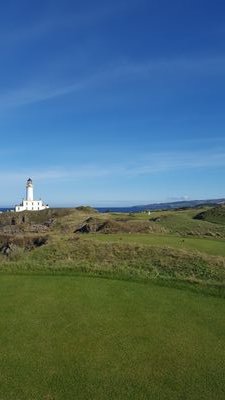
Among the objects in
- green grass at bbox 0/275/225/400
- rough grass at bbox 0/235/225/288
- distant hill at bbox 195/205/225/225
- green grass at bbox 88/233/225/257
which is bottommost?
green grass at bbox 0/275/225/400

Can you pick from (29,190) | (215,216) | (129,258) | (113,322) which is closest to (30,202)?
(29,190)

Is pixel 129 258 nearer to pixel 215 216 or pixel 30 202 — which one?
pixel 215 216

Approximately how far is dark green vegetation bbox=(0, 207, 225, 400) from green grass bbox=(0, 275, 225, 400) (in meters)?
0.02

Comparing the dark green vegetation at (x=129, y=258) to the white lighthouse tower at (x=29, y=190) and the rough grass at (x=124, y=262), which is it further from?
the white lighthouse tower at (x=29, y=190)

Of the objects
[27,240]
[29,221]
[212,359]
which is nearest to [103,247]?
[27,240]

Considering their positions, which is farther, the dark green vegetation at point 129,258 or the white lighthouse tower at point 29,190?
the white lighthouse tower at point 29,190

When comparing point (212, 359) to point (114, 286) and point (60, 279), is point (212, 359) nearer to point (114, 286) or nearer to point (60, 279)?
point (114, 286)

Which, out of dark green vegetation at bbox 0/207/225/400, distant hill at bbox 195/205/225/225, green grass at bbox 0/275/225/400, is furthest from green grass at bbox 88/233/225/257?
distant hill at bbox 195/205/225/225

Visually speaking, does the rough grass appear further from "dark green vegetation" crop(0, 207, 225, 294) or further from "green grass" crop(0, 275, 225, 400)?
"green grass" crop(0, 275, 225, 400)

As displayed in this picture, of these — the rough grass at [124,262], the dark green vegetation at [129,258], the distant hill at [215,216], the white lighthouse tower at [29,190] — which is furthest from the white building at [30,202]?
the rough grass at [124,262]

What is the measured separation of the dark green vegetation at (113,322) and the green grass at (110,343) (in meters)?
0.02

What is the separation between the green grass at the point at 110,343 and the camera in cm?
923

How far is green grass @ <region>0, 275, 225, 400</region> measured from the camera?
9.23 m

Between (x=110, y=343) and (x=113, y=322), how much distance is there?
1.57 metres
